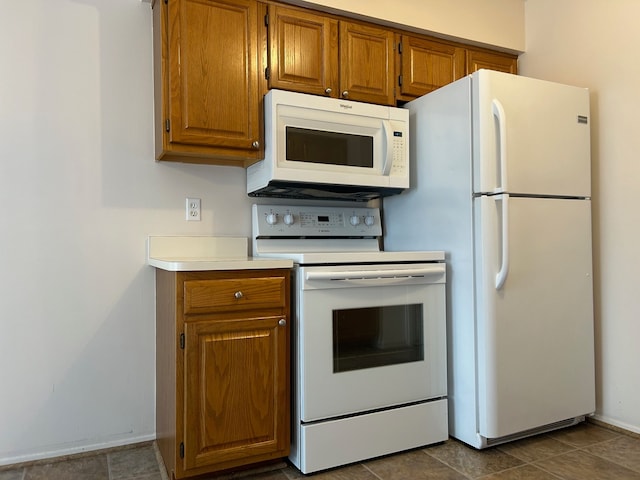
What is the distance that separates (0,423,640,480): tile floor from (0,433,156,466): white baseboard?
0.10ft

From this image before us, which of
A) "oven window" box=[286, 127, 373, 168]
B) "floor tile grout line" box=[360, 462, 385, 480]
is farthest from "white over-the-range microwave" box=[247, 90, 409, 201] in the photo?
"floor tile grout line" box=[360, 462, 385, 480]

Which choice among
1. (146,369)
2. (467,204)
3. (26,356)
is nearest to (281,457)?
(146,369)

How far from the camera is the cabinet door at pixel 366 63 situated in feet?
7.68

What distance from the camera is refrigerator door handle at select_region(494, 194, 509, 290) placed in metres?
2.04

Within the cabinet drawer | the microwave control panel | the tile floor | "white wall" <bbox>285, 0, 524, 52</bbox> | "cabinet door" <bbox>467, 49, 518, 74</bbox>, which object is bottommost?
the tile floor

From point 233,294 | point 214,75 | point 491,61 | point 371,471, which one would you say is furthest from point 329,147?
point 371,471

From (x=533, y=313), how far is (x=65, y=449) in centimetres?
208

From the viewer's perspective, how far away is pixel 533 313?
2.14 metres

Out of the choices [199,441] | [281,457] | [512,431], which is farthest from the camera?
[512,431]

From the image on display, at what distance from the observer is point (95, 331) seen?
7.02ft

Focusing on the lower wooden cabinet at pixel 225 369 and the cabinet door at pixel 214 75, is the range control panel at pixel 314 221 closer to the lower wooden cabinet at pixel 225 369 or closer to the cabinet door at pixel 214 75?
the cabinet door at pixel 214 75

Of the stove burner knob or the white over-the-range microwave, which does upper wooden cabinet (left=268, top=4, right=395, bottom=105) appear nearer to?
the white over-the-range microwave

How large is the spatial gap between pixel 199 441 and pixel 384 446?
76 centimetres

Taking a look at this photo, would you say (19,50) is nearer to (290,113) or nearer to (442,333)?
(290,113)
